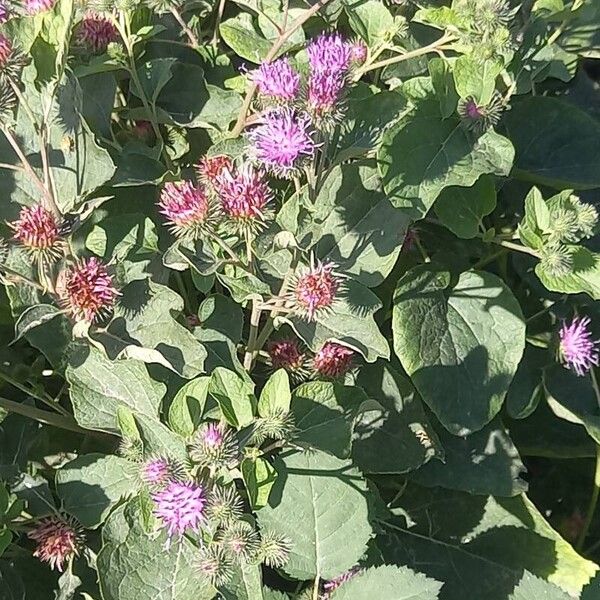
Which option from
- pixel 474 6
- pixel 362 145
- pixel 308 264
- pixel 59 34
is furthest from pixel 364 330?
pixel 59 34

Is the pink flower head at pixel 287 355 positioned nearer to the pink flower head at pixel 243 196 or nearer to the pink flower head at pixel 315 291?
the pink flower head at pixel 315 291

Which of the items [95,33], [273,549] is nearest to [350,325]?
[273,549]

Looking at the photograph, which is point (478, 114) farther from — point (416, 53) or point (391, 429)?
point (391, 429)

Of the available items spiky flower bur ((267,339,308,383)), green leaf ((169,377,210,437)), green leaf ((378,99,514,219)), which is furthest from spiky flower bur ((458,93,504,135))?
green leaf ((169,377,210,437))

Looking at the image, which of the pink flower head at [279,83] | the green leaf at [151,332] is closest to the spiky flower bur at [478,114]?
the pink flower head at [279,83]

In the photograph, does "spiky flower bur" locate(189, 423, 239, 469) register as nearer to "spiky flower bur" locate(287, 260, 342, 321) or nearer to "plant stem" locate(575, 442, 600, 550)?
"spiky flower bur" locate(287, 260, 342, 321)

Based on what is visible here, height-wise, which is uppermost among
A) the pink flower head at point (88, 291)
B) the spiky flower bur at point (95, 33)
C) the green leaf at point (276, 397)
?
the spiky flower bur at point (95, 33)

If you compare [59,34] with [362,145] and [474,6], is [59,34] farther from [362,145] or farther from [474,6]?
[474,6]
